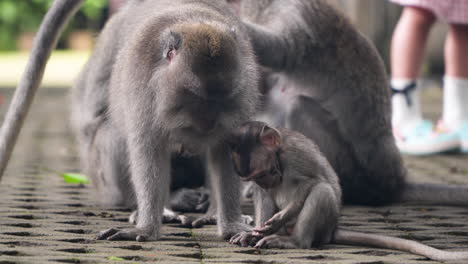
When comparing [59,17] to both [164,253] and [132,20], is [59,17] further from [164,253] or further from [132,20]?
[164,253]

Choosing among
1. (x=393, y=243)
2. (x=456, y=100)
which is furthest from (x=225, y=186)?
(x=456, y=100)

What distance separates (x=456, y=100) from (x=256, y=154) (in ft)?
12.4

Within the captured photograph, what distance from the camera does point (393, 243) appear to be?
367cm

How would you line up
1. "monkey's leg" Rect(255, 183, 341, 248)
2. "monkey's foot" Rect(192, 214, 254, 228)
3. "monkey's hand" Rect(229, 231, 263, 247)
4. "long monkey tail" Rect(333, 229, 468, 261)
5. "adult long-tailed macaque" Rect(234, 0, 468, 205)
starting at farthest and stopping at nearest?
"adult long-tailed macaque" Rect(234, 0, 468, 205) < "monkey's foot" Rect(192, 214, 254, 228) < "monkey's hand" Rect(229, 231, 263, 247) < "monkey's leg" Rect(255, 183, 341, 248) < "long monkey tail" Rect(333, 229, 468, 261)

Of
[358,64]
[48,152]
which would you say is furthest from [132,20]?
[48,152]

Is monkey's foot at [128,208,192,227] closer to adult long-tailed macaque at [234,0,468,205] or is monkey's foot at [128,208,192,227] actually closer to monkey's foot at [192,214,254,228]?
monkey's foot at [192,214,254,228]

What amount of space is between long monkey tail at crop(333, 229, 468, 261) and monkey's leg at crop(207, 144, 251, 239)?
0.50 m

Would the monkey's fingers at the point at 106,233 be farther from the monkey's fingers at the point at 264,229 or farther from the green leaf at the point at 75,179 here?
the green leaf at the point at 75,179

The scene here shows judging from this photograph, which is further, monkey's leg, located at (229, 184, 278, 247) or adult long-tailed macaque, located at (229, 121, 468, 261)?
monkey's leg, located at (229, 184, 278, 247)

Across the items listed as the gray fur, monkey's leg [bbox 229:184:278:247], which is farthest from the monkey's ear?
monkey's leg [bbox 229:184:278:247]

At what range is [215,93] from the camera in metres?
3.56

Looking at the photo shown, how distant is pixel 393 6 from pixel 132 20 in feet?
21.7

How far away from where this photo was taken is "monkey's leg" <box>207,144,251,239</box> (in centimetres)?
407

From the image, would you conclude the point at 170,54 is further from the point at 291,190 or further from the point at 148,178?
the point at 291,190
